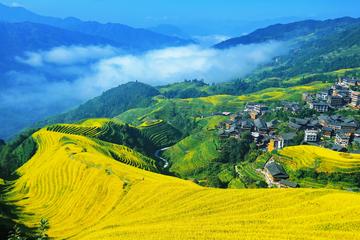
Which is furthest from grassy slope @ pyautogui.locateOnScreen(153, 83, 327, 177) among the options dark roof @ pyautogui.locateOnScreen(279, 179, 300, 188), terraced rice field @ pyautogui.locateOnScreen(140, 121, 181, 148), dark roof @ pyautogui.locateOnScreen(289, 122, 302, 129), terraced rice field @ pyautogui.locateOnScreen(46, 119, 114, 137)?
dark roof @ pyautogui.locateOnScreen(279, 179, 300, 188)

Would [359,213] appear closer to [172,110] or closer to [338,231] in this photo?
[338,231]

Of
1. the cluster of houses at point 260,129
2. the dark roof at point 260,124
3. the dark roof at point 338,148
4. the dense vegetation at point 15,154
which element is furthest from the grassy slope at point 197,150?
the dense vegetation at point 15,154

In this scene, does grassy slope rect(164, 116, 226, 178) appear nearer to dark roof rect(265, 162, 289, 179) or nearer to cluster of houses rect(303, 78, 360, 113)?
dark roof rect(265, 162, 289, 179)

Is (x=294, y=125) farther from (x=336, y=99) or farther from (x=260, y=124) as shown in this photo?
(x=336, y=99)

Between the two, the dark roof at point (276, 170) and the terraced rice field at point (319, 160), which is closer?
the terraced rice field at point (319, 160)

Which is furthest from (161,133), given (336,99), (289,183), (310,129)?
(289,183)

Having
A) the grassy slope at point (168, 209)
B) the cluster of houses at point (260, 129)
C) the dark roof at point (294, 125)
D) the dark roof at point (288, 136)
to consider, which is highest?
the grassy slope at point (168, 209)

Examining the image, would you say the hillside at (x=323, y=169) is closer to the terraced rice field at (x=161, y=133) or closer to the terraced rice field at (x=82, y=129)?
the terraced rice field at (x=82, y=129)
